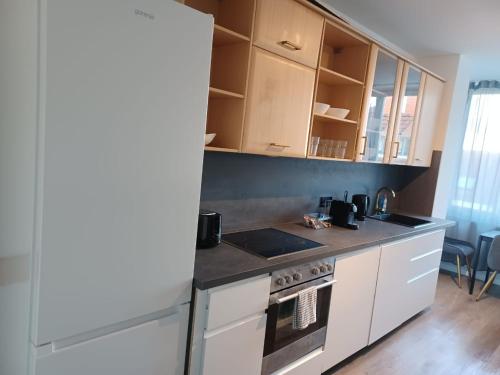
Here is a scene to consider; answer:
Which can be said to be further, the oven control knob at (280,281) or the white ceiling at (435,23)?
the white ceiling at (435,23)

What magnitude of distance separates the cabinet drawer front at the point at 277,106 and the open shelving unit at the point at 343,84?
1.18 feet

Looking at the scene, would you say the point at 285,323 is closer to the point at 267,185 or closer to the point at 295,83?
the point at 267,185

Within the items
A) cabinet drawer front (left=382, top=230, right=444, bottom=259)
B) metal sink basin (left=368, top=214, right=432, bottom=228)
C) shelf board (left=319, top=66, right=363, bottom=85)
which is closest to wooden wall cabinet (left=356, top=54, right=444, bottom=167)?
shelf board (left=319, top=66, right=363, bottom=85)

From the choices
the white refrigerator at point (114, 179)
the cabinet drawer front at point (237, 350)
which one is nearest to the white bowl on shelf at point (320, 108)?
the white refrigerator at point (114, 179)

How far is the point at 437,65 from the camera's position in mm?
3455

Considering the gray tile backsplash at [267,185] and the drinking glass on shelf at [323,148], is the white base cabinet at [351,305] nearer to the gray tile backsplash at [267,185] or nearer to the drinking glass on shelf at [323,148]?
the gray tile backsplash at [267,185]

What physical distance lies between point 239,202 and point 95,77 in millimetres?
1347

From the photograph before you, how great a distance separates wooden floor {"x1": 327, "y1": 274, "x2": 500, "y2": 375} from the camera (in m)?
2.38

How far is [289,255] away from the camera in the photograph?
69.9 inches

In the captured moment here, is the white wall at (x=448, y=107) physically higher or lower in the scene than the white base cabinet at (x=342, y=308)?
higher

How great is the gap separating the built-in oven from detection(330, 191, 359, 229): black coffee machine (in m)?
0.67

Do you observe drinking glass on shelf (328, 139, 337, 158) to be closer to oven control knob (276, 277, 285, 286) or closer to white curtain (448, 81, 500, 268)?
oven control knob (276, 277, 285, 286)

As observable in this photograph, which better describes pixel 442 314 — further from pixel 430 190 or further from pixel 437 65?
pixel 437 65

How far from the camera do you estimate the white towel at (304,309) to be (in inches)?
69.1
